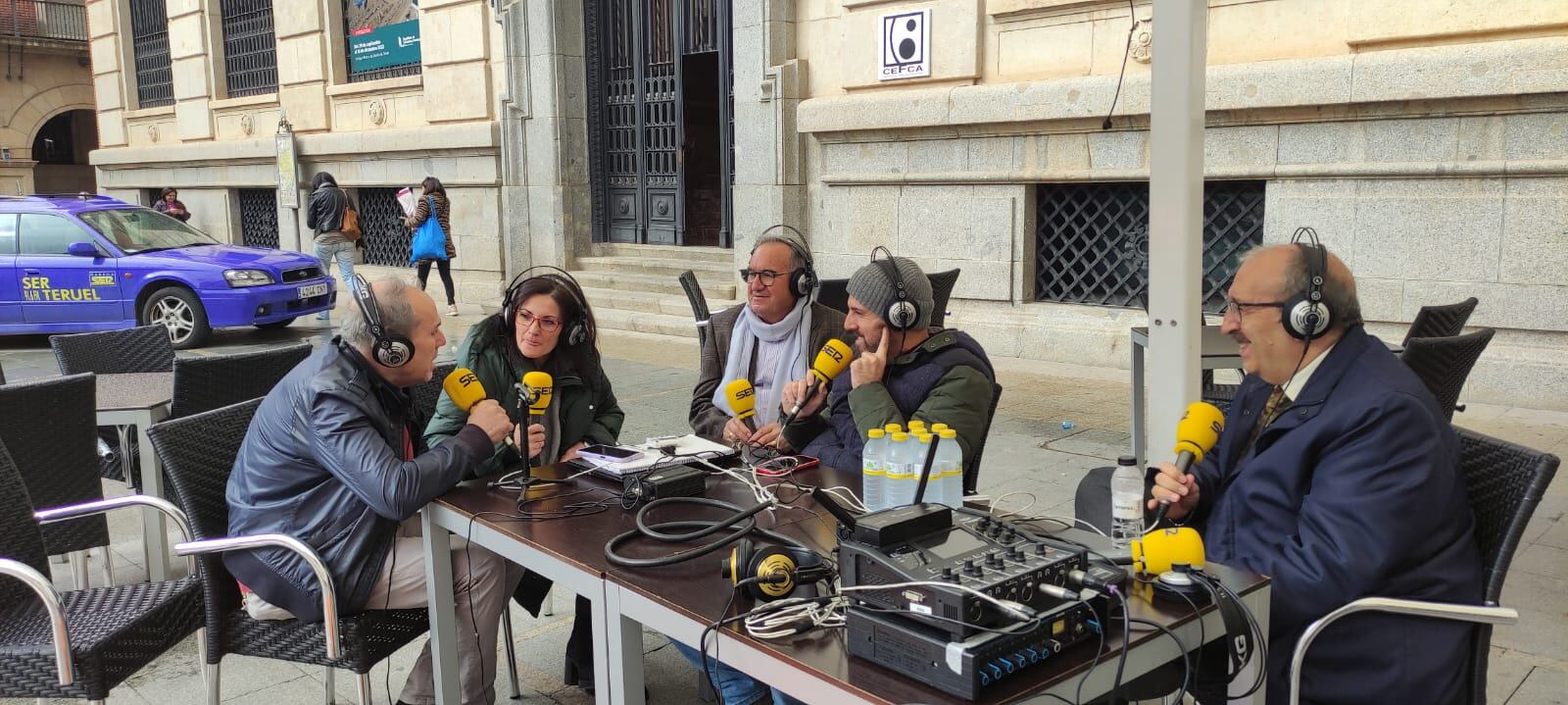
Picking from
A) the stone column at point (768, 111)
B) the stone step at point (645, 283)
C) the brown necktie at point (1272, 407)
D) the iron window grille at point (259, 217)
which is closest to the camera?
the brown necktie at point (1272, 407)

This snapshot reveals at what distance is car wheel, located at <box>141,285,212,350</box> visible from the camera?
11.8 m

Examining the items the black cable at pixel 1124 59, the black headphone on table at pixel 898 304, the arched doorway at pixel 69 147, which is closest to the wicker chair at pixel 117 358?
the black headphone on table at pixel 898 304

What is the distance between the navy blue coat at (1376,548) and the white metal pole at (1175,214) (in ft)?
2.03

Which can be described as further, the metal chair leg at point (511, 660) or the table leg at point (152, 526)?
the table leg at point (152, 526)

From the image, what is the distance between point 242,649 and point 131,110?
22.2m

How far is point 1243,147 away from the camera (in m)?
8.05

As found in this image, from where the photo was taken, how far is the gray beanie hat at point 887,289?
347 cm

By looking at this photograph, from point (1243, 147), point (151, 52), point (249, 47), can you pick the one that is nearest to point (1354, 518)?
point (1243, 147)

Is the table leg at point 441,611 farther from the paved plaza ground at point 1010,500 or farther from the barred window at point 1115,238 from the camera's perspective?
the barred window at point 1115,238

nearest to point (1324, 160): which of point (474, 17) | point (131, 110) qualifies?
point (474, 17)

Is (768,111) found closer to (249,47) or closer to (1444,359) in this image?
(1444,359)

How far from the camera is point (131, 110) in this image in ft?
70.7

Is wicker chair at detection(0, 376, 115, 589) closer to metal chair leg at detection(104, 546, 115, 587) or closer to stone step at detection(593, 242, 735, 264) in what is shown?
metal chair leg at detection(104, 546, 115, 587)

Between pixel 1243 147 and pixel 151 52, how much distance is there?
2085 centimetres
